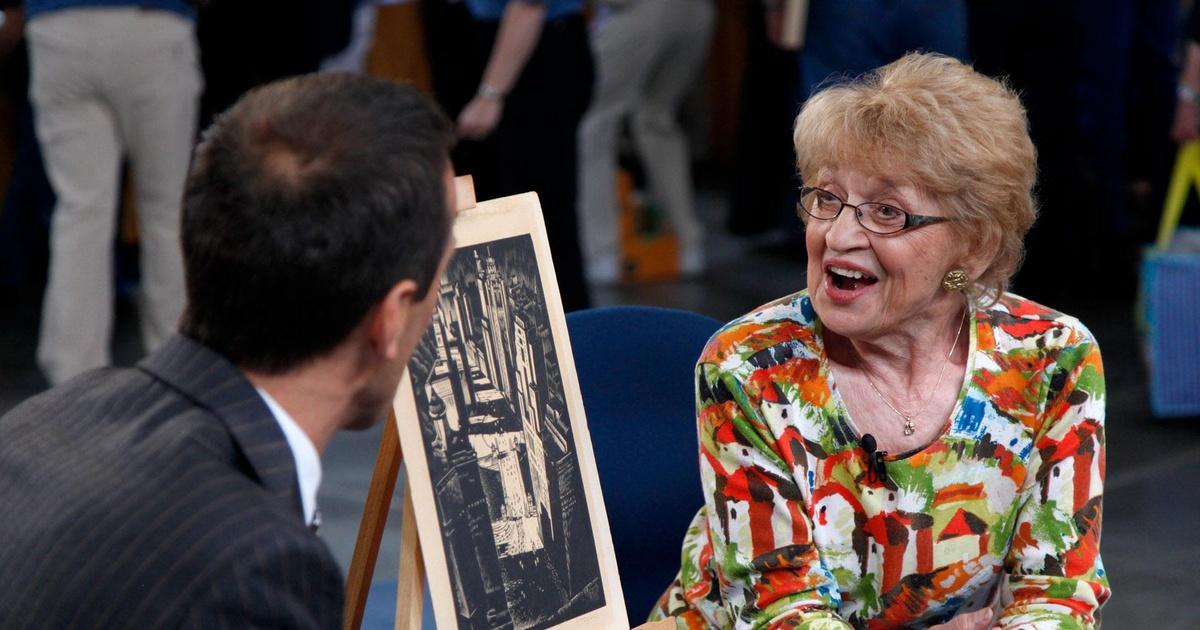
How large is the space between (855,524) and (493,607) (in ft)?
1.58

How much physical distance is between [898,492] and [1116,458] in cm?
259

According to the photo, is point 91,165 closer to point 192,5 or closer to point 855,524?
point 192,5

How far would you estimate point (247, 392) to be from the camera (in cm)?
128

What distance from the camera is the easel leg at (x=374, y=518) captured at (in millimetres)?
1867

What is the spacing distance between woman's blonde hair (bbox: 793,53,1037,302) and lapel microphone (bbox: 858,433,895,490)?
291mm

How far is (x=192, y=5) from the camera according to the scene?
426cm

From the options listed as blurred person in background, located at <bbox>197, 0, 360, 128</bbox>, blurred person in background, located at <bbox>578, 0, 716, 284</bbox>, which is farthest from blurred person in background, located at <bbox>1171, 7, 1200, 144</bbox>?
blurred person in background, located at <bbox>197, 0, 360, 128</bbox>

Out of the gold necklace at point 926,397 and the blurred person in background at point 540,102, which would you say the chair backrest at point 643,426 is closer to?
the gold necklace at point 926,397

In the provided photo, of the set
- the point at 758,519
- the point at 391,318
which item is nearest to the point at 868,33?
the point at 758,519

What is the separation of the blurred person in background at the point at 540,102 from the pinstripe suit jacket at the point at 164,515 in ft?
9.70

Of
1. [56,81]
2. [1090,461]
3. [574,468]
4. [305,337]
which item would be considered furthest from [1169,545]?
[56,81]

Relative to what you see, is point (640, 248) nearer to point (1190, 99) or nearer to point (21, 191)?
point (1190, 99)

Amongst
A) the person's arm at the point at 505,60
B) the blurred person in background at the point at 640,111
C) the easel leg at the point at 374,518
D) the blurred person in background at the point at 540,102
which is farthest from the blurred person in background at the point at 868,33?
the easel leg at the point at 374,518

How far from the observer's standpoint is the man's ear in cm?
129
